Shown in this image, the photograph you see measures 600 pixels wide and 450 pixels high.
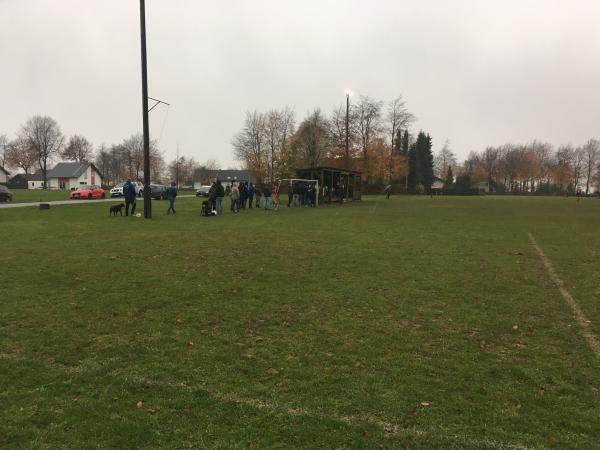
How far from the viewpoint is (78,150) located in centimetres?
9681

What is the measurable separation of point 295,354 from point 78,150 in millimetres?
105701

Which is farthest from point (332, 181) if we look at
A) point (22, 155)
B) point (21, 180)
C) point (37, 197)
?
point (21, 180)

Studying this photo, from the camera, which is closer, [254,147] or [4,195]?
[4,195]

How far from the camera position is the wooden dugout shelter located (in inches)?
1312

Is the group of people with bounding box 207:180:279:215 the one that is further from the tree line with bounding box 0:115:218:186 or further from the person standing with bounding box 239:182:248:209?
the tree line with bounding box 0:115:218:186

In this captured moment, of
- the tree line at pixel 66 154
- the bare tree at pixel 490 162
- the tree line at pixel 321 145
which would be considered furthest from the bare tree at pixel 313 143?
the bare tree at pixel 490 162

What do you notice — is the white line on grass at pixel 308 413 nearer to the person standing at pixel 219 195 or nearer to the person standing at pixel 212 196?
the person standing at pixel 212 196

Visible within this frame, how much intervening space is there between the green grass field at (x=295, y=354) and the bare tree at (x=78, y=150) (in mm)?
96860

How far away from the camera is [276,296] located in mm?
6895

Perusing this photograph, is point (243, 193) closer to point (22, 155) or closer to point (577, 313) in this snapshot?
point (577, 313)

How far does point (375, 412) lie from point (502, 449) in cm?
91

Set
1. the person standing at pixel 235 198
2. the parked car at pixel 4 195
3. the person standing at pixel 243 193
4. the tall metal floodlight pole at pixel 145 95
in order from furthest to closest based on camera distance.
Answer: the parked car at pixel 4 195 → the person standing at pixel 243 193 → the person standing at pixel 235 198 → the tall metal floodlight pole at pixel 145 95

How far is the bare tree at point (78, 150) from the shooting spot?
94.8 m

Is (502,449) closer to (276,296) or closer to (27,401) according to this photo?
(27,401)
